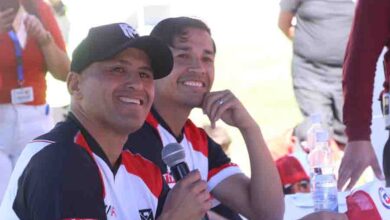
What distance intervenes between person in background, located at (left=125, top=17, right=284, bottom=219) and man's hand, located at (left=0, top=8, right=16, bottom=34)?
1175mm

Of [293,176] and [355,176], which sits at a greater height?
[355,176]

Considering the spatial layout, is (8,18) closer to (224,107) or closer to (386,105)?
(224,107)

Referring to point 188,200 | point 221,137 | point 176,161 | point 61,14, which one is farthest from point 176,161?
point 61,14

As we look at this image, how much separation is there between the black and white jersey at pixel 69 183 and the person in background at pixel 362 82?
85 centimetres

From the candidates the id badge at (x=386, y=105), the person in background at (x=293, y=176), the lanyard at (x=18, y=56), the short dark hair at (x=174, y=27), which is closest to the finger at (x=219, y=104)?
the short dark hair at (x=174, y=27)

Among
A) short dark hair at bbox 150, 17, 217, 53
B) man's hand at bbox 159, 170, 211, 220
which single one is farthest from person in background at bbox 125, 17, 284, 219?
man's hand at bbox 159, 170, 211, 220

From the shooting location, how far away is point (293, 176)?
4488mm

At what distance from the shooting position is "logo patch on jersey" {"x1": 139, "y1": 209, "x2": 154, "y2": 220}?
2.08m

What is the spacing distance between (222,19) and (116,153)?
281 inches

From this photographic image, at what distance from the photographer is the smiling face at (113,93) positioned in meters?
1.98

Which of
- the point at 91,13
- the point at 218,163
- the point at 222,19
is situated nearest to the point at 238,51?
the point at 222,19

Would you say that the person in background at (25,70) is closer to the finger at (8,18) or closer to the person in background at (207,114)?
the finger at (8,18)

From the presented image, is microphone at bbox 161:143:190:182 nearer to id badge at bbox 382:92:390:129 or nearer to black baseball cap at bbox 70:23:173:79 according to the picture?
black baseball cap at bbox 70:23:173:79

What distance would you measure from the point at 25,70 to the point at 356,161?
192 centimetres
